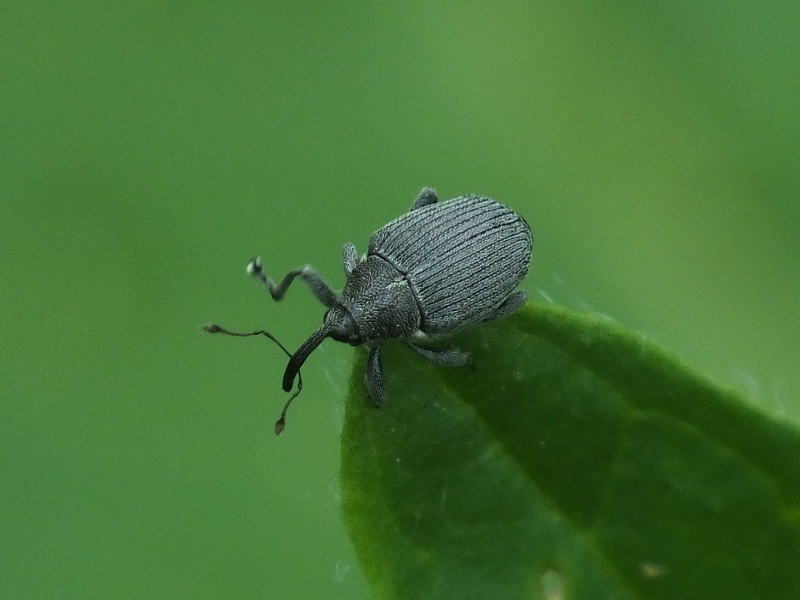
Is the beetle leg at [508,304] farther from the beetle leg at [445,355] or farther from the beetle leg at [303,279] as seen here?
the beetle leg at [303,279]

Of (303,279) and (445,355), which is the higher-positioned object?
(445,355)

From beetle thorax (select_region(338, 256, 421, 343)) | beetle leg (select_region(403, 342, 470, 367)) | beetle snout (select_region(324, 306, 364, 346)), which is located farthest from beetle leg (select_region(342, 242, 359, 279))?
beetle leg (select_region(403, 342, 470, 367))

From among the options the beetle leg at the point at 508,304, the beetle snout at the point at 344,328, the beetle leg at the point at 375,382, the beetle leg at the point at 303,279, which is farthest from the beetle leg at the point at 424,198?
the beetle leg at the point at 375,382

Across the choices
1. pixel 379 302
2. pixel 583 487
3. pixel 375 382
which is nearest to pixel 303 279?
pixel 379 302

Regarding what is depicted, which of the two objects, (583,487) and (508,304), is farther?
(508,304)

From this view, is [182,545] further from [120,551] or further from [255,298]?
[255,298]

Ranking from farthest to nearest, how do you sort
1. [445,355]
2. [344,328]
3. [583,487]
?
[344,328] < [445,355] < [583,487]

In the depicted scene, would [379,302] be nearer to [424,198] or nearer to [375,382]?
[424,198]

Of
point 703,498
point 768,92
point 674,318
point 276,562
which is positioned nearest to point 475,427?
point 703,498
